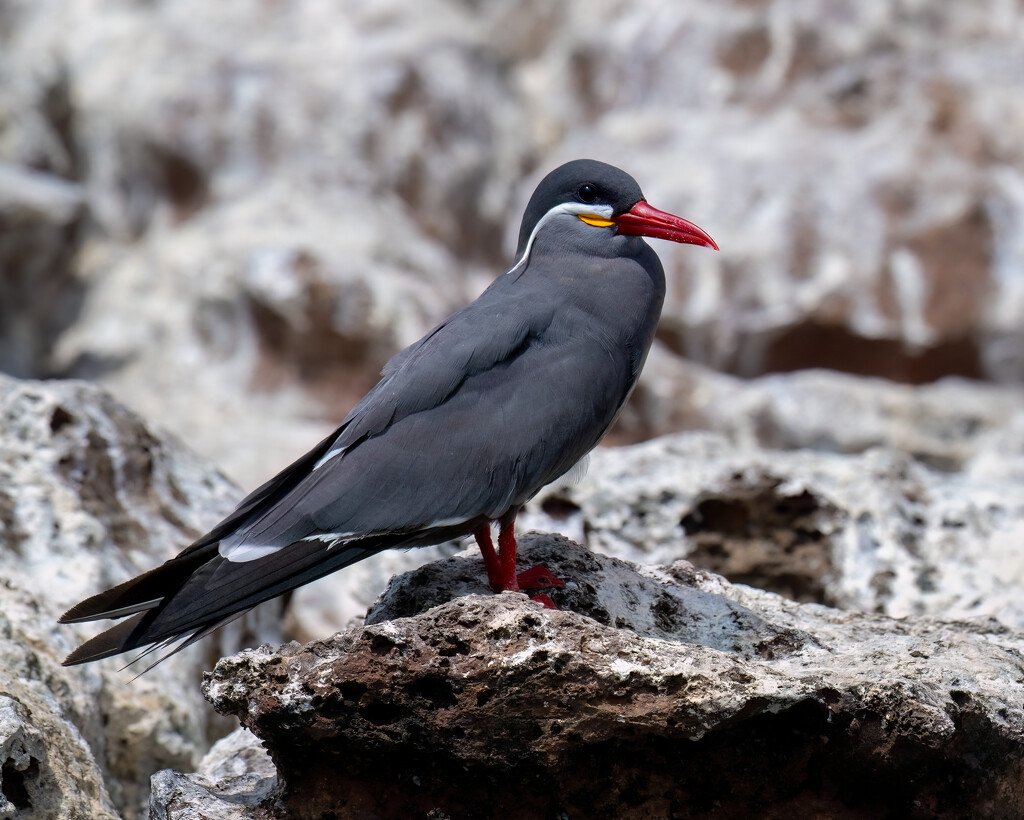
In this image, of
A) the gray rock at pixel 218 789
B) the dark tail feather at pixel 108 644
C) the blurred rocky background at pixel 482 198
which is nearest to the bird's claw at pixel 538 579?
the gray rock at pixel 218 789

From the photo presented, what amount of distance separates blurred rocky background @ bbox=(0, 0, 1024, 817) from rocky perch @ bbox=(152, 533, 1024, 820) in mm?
5911

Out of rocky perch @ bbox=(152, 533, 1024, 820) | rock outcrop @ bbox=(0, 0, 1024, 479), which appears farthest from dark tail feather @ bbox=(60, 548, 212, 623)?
rock outcrop @ bbox=(0, 0, 1024, 479)

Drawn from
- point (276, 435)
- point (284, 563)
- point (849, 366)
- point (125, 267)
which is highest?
point (125, 267)

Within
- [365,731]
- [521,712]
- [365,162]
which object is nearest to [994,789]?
[521,712]

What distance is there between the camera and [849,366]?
38.5 ft

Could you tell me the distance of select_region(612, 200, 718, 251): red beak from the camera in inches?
167

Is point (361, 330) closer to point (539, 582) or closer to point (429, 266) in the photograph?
point (429, 266)

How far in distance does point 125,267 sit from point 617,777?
982 cm

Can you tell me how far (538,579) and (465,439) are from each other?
477 mm

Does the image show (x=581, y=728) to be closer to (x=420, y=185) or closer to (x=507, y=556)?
(x=507, y=556)

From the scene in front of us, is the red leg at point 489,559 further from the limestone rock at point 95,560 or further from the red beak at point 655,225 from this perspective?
the limestone rock at point 95,560

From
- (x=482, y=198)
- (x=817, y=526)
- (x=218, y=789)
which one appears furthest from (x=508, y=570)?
(x=482, y=198)

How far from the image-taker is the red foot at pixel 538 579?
376 centimetres

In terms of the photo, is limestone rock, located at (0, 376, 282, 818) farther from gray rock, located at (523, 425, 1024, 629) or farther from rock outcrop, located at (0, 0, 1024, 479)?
rock outcrop, located at (0, 0, 1024, 479)
